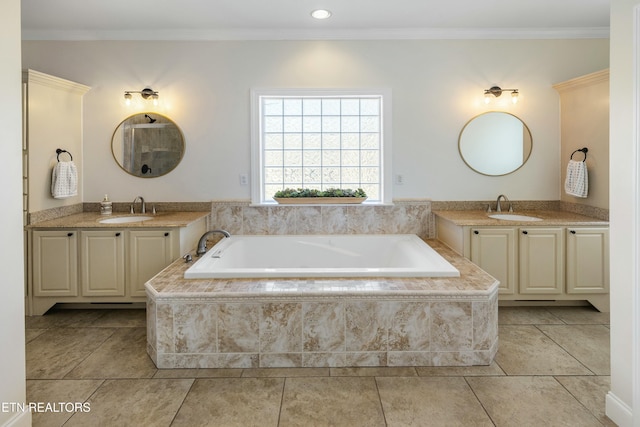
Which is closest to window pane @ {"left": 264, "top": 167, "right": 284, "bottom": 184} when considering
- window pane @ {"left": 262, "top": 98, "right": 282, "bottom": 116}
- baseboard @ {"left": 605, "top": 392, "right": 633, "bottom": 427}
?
window pane @ {"left": 262, "top": 98, "right": 282, "bottom": 116}

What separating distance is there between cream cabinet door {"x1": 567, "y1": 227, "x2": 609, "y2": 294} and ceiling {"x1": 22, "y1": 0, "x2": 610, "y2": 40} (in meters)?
1.88

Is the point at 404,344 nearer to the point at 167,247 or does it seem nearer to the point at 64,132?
the point at 167,247

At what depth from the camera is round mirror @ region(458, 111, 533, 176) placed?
4.21 m

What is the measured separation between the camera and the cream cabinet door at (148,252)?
3596mm

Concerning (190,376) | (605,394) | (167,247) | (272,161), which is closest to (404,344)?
(605,394)

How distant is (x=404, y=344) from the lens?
2580 millimetres

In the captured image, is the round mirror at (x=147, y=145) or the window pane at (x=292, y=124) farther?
the window pane at (x=292, y=124)

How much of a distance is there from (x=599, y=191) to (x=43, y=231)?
4.78 m

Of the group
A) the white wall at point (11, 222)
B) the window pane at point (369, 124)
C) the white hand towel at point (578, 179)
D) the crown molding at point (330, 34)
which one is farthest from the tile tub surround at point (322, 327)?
the crown molding at point (330, 34)

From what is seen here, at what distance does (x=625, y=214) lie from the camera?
1965 millimetres

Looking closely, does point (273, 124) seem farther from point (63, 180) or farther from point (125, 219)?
point (63, 180)

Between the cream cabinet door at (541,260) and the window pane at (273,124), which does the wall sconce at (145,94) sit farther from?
the cream cabinet door at (541,260)

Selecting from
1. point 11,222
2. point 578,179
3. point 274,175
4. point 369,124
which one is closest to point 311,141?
point 274,175

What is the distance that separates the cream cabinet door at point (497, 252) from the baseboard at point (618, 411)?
1607 mm
